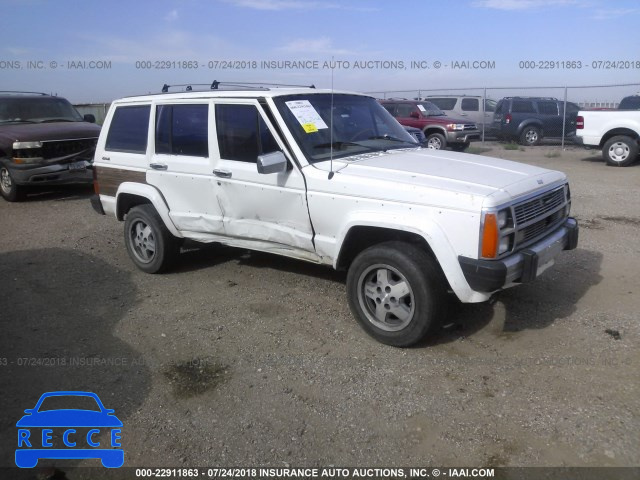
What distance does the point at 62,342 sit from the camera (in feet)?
14.8

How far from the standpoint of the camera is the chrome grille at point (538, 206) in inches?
153

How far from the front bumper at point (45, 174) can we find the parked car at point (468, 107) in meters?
15.2

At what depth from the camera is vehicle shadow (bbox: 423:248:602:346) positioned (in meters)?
4.46

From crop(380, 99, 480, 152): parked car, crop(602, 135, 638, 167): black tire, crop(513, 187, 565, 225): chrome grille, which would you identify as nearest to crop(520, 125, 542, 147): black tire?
crop(380, 99, 480, 152): parked car

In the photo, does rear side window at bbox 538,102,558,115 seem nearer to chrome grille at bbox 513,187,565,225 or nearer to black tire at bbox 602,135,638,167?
black tire at bbox 602,135,638,167

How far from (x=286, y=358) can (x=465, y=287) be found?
141 centimetres

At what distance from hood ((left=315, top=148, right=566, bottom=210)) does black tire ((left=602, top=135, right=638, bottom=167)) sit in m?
10.6

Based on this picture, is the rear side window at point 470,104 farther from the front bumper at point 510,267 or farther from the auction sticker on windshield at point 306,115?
the front bumper at point 510,267

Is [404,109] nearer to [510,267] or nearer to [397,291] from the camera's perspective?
[397,291]

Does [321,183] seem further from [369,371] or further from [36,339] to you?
[36,339]

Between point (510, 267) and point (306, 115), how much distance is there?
7.11ft

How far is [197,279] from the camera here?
19.2ft

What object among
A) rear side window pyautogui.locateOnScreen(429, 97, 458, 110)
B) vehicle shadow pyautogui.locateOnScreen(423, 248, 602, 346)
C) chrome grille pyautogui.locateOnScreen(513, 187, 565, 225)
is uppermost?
rear side window pyautogui.locateOnScreen(429, 97, 458, 110)

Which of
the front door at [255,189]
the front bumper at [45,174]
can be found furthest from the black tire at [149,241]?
the front bumper at [45,174]
